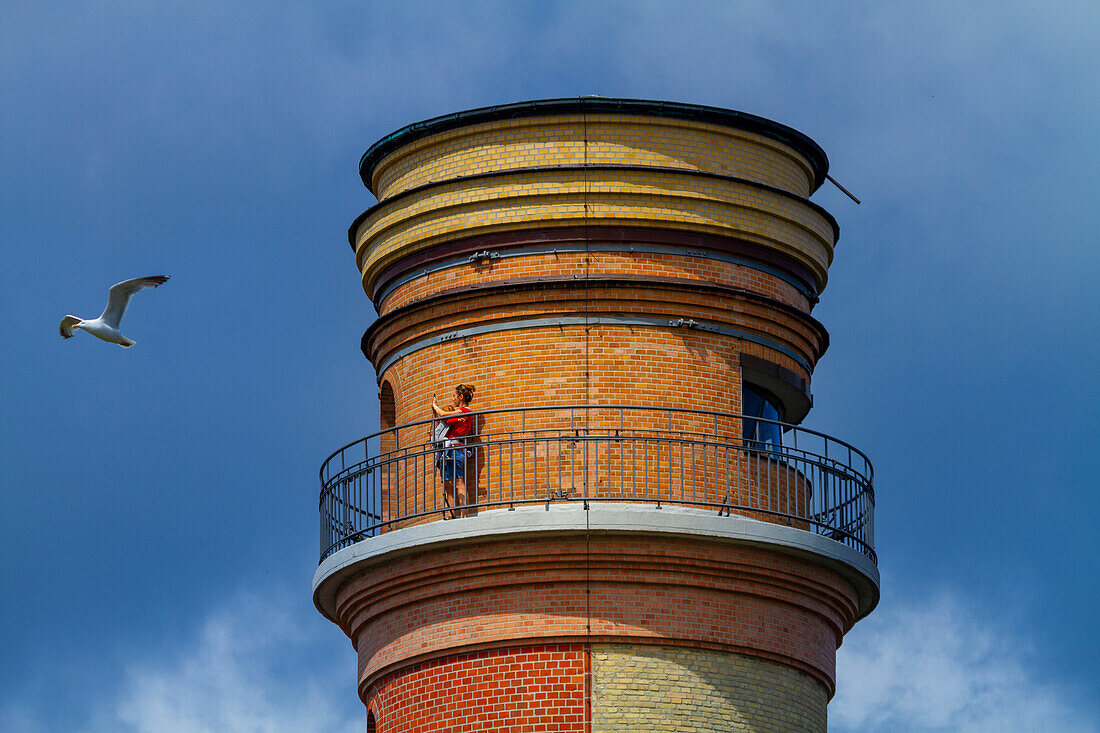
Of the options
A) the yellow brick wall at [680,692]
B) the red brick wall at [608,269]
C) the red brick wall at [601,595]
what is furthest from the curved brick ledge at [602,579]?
the red brick wall at [608,269]

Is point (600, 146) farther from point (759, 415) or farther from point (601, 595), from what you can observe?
point (601, 595)

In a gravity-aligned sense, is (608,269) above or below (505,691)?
above

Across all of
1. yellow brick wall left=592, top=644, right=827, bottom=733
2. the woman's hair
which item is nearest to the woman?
the woman's hair

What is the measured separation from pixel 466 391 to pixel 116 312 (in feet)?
Result: 14.5

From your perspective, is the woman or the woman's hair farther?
the woman's hair

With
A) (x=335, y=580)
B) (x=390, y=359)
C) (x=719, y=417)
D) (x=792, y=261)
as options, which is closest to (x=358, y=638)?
(x=335, y=580)

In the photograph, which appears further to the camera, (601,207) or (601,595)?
(601,207)

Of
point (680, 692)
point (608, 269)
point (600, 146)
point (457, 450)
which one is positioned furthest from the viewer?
point (600, 146)

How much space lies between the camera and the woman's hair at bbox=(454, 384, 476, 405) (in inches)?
1005

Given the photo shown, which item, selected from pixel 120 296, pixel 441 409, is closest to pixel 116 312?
pixel 120 296

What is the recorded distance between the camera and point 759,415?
26.8 meters

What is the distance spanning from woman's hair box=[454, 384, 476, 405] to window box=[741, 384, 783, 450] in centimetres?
304

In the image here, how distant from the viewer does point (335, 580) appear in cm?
2608

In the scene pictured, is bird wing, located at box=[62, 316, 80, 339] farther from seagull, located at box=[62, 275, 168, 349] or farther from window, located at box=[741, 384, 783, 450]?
window, located at box=[741, 384, 783, 450]
